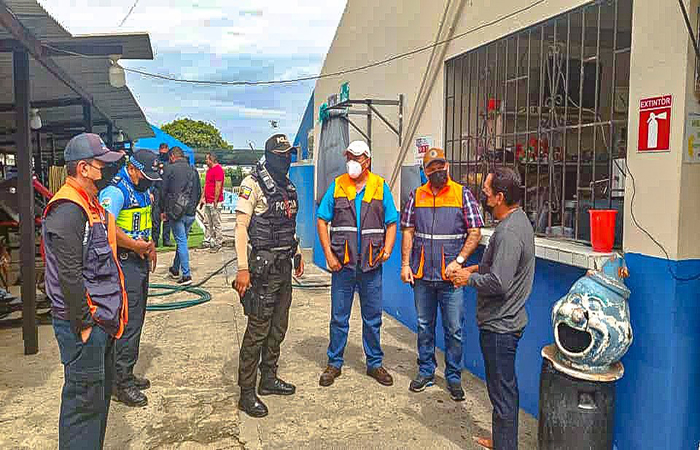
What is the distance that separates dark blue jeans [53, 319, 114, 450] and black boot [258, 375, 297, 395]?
1.70m

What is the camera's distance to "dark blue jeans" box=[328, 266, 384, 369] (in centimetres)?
473

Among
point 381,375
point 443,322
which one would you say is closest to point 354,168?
point 443,322

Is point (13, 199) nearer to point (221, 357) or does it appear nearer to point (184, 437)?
point (221, 357)

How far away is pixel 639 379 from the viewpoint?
3232 mm

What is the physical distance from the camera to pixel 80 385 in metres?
2.81

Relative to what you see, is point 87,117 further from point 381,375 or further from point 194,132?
point 194,132

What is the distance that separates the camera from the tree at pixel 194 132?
64312 mm

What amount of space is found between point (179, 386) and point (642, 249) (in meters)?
3.52

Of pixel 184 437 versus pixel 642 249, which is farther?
pixel 184 437

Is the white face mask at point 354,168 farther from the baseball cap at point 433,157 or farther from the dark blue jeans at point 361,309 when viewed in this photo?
the dark blue jeans at point 361,309

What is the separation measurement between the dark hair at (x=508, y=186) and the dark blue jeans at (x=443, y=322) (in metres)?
1.29

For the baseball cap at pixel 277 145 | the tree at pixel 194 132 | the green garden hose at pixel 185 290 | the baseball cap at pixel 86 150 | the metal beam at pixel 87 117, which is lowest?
the green garden hose at pixel 185 290

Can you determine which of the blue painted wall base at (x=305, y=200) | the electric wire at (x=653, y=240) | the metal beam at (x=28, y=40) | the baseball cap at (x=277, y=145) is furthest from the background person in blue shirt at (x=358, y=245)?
the blue painted wall base at (x=305, y=200)

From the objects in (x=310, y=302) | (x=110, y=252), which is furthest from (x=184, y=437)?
(x=310, y=302)
